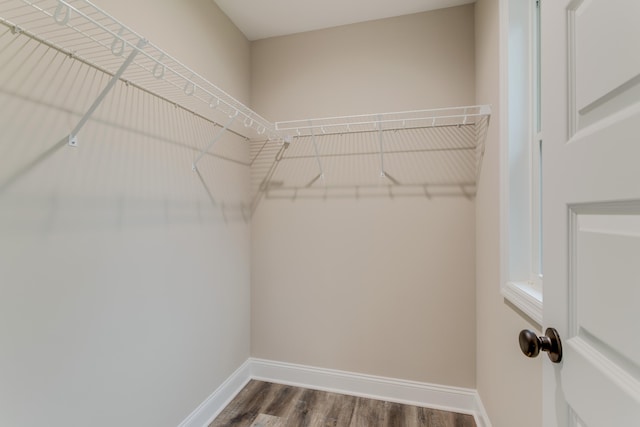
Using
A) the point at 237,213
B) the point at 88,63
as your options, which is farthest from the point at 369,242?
the point at 88,63

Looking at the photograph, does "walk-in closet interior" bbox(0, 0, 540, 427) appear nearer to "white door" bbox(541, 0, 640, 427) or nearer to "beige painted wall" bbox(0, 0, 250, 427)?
"beige painted wall" bbox(0, 0, 250, 427)

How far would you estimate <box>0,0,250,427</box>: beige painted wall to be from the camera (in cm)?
91

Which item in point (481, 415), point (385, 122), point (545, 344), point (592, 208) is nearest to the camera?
point (592, 208)

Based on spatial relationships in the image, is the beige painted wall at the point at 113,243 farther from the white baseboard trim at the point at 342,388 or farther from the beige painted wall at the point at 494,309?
the beige painted wall at the point at 494,309

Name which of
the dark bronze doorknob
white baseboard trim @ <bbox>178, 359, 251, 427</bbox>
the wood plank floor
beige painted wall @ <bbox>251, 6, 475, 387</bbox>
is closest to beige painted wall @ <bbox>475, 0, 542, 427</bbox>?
beige painted wall @ <bbox>251, 6, 475, 387</bbox>

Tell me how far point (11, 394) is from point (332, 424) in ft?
4.82

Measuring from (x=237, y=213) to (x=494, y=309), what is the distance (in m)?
1.64

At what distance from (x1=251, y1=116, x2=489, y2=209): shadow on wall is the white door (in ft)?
3.74

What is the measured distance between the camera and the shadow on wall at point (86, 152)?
893 millimetres

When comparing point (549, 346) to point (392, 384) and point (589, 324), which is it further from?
point (392, 384)

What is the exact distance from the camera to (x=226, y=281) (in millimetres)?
1940

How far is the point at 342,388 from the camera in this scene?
202 centimetres

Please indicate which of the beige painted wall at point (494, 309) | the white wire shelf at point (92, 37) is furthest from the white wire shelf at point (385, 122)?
the white wire shelf at point (92, 37)

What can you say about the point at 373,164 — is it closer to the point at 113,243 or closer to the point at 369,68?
the point at 369,68
